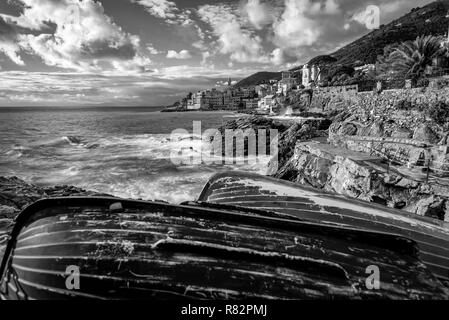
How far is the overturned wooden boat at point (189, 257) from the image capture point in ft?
9.67

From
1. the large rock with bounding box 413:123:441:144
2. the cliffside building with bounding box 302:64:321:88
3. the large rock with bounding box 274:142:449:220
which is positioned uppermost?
the cliffside building with bounding box 302:64:321:88

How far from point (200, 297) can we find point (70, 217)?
237cm

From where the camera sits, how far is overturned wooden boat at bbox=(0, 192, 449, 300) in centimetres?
295

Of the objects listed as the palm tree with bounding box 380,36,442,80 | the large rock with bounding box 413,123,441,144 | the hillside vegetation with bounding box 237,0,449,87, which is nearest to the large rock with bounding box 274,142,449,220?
the large rock with bounding box 413,123,441,144

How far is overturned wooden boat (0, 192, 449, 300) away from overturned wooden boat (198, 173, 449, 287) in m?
0.60

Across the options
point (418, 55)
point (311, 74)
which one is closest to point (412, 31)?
point (311, 74)

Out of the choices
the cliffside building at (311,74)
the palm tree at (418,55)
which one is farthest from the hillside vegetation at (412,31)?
the palm tree at (418,55)

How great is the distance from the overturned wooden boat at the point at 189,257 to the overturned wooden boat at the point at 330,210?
604 mm

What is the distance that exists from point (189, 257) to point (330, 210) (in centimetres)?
347

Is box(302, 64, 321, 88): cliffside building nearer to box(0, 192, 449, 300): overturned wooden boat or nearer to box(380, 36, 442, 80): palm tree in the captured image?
box(380, 36, 442, 80): palm tree

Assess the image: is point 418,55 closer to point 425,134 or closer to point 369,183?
point 425,134

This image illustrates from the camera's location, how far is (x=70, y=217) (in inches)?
154
